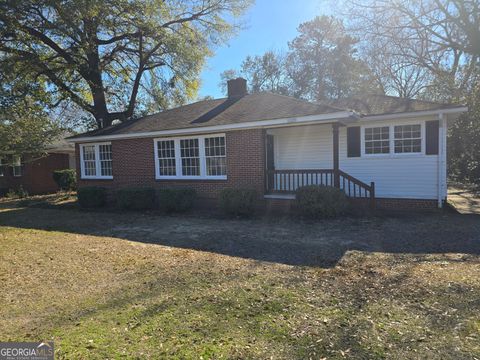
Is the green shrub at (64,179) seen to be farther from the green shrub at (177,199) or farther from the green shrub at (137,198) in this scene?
the green shrub at (177,199)

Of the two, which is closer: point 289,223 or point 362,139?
point 289,223

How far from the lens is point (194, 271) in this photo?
5.54 meters

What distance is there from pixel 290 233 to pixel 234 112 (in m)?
6.35

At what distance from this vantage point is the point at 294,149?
42.4ft

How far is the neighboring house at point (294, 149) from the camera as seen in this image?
10547 millimetres

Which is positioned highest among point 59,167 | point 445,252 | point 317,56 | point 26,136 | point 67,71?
point 317,56

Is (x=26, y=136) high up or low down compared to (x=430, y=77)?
down

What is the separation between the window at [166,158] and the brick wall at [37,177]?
12.0 meters

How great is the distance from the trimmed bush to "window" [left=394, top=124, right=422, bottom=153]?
2951mm

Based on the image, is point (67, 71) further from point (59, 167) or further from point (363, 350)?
point (363, 350)

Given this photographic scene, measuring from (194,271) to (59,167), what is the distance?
2150 cm

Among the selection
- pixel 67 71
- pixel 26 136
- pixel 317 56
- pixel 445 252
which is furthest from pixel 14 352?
pixel 317 56

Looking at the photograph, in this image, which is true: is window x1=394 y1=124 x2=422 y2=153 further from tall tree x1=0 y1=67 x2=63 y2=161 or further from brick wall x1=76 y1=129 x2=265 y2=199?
tall tree x1=0 y1=67 x2=63 y2=161

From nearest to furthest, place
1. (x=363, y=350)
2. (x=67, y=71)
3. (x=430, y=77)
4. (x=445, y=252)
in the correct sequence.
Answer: (x=363, y=350) → (x=445, y=252) → (x=67, y=71) → (x=430, y=77)
